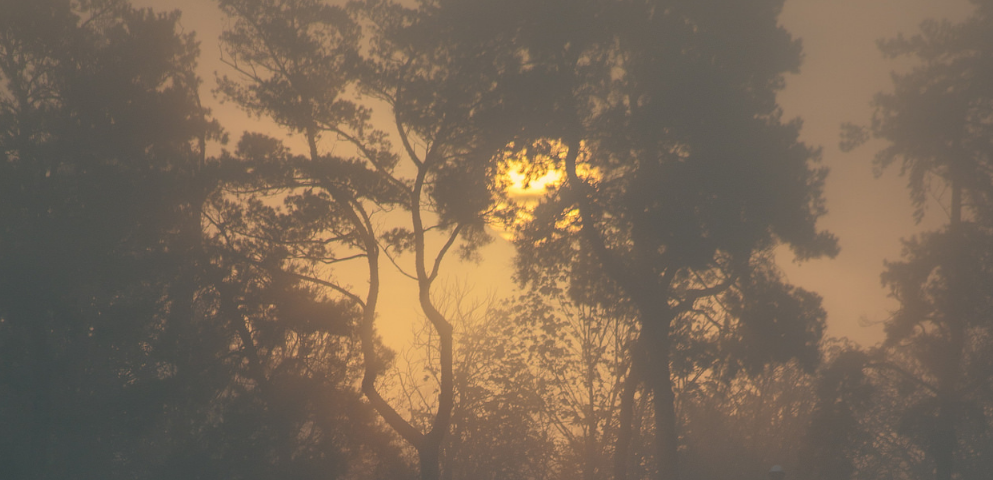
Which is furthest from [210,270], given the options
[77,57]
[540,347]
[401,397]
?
[401,397]

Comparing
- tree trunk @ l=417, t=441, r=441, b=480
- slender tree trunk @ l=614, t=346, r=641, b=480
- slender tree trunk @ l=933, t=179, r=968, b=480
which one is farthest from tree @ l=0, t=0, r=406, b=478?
slender tree trunk @ l=933, t=179, r=968, b=480

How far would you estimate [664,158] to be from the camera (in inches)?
630

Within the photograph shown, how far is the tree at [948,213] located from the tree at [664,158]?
503 cm

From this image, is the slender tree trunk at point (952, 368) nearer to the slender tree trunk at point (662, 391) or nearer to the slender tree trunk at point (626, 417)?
the slender tree trunk at point (662, 391)

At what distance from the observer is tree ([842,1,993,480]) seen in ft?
61.3

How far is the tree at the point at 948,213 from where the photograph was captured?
18.7 meters

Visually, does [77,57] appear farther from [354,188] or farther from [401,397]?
[401,397]

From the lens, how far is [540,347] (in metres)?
21.8

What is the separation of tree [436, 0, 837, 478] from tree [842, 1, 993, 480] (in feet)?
16.5

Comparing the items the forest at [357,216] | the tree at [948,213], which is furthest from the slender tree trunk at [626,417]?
the tree at [948,213]

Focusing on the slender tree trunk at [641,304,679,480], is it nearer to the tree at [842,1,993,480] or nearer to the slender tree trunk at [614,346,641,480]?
the slender tree trunk at [614,346,641,480]

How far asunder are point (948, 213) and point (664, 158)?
32.7 ft

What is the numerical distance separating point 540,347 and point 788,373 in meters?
15.7

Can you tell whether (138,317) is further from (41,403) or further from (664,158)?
(664,158)
